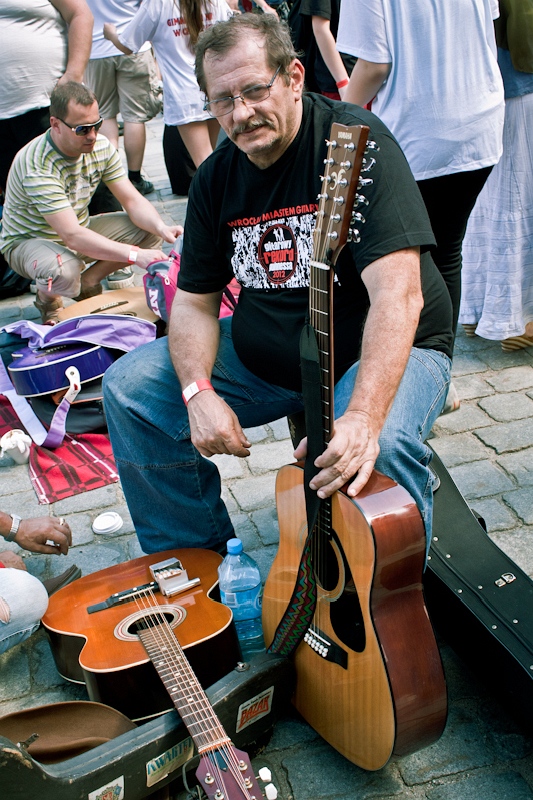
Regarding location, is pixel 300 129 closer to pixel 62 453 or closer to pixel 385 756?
pixel 385 756

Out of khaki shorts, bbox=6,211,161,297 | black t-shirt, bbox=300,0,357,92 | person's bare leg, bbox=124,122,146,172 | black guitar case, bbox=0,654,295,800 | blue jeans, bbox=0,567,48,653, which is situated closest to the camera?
black guitar case, bbox=0,654,295,800

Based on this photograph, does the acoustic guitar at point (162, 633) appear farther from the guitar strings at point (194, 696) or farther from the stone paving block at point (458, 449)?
the stone paving block at point (458, 449)

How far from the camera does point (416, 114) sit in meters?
3.12

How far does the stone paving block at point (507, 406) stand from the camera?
3.50 m

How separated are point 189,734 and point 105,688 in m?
0.31

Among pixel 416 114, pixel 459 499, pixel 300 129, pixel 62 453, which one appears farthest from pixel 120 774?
pixel 416 114

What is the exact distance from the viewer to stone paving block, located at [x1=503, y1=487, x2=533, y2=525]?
2841 millimetres

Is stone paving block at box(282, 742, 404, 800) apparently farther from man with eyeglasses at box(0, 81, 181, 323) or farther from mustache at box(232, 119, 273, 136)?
man with eyeglasses at box(0, 81, 181, 323)

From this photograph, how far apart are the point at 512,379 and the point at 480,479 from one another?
2.93 ft

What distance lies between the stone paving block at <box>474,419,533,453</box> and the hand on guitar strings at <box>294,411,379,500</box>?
5.21 feet

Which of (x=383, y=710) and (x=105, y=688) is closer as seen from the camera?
(x=383, y=710)

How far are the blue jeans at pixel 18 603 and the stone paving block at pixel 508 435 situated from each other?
1927mm

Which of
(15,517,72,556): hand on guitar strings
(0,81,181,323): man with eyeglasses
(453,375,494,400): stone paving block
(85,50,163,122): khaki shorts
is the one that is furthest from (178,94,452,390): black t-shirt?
(85,50,163,122): khaki shorts

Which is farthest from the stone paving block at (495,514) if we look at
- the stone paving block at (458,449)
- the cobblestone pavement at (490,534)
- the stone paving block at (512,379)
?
the stone paving block at (512,379)
